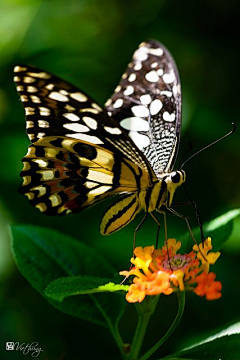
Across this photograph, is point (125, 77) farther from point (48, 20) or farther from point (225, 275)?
point (225, 275)

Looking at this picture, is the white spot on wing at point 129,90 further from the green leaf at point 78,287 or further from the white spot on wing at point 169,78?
the green leaf at point 78,287

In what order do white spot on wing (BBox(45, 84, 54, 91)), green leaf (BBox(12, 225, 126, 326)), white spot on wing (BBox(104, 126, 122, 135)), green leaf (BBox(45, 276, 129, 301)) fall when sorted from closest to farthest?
1. green leaf (BBox(45, 276, 129, 301))
2. green leaf (BBox(12, 225, 126, 326))
3. white spot on wing (BBox(104, 126, 122, 135))
4. white spot on wing (BBox(45, 84, 54, 91))

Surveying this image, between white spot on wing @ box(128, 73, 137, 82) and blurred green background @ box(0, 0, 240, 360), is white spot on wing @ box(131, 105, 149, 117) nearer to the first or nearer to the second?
white spot on wing @ box(128, 73, 137, 82)

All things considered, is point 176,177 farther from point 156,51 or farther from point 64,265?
point 156,51

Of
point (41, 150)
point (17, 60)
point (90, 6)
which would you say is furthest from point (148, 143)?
point (90, 6)

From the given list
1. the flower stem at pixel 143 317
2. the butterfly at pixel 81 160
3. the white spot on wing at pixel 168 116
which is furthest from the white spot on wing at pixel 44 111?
the flower stem at pixel 143 317

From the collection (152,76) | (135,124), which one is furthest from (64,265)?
(152,76)

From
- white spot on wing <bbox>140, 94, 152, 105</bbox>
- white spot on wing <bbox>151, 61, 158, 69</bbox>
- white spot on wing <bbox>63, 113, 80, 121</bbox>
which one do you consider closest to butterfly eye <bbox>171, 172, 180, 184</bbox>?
white spot on wing <bbox>63, 113, 80, 121</bbox>
